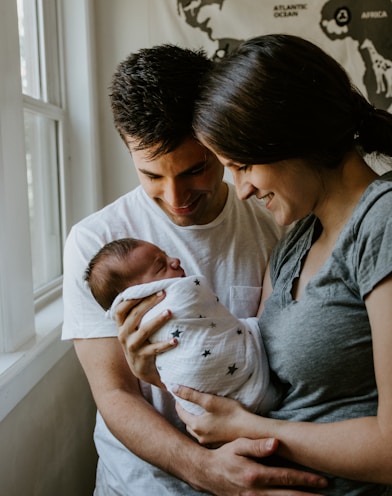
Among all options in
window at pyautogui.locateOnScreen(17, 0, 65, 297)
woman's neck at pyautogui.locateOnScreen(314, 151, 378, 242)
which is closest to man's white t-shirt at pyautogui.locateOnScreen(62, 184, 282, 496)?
woman's neck at pyautogui.locateOnScreen(314, 151, 378, 242)

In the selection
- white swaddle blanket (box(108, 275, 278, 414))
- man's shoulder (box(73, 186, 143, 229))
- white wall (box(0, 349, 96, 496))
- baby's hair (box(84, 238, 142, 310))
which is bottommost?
white wall (box(0, 349, 96, 496))

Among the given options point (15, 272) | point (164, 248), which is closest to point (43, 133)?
point (15, 272)

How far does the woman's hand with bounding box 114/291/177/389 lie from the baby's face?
67 mm

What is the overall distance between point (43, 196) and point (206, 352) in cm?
142

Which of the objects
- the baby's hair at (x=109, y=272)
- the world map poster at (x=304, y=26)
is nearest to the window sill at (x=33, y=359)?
the baby's hair at (x=109, y=272)

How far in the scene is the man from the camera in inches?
47.9

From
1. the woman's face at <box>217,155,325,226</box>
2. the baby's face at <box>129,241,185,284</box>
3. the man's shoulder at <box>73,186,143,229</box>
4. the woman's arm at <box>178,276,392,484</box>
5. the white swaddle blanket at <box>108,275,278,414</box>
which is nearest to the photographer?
the woman's arm at <box>178,276,392,484</box>

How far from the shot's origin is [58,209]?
2385 mm

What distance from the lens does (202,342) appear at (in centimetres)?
112

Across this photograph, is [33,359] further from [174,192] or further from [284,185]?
[284,185]

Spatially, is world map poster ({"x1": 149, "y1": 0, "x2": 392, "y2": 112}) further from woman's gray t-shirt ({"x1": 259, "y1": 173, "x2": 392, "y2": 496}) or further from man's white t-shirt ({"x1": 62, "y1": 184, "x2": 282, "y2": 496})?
woman's gray t-shirt ({"x1": 259, "y1": 173, "x2": 392, "y2": 496})

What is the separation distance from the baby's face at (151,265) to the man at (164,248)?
6.2 inches

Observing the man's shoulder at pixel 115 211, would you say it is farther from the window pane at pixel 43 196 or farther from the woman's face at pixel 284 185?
the window pane at pixel 43 196

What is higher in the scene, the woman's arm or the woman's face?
the woman's face
